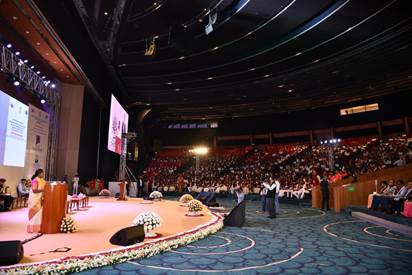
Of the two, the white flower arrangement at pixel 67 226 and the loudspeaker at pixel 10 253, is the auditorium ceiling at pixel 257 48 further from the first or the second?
the loudspeaker at pixel 10 253

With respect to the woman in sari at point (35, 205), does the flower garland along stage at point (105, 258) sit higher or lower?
lower

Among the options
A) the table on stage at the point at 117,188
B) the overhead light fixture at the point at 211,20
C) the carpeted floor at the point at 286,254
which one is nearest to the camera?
the carpeted floor at the point at 286,254

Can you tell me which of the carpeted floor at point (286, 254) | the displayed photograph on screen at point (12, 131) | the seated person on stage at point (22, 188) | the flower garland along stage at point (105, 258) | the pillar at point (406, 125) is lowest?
the carpeted floor at point (286, 254)

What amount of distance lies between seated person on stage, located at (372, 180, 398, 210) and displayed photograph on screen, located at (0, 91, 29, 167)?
9314mm

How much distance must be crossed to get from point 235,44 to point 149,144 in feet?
39.4

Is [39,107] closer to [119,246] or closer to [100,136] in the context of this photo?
[100,136]

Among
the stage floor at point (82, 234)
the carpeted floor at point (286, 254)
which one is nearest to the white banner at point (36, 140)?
the stage floor at point (82, 234)

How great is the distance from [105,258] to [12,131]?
585 cm

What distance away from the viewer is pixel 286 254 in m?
4.03

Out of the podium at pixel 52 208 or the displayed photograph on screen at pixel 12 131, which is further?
the displayed photograph on screen at pixel 12 131

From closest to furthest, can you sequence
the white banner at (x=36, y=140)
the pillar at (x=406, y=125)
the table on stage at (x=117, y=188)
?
the white banner at (x=36, y=140), the table on stage at (x=117, y=188), the pillar at (x=406, y=125)

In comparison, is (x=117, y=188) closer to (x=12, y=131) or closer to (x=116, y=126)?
(x=116, y=126)

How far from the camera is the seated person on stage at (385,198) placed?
7342 mm

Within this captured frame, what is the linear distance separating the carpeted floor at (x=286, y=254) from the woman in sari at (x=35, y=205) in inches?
78.7
